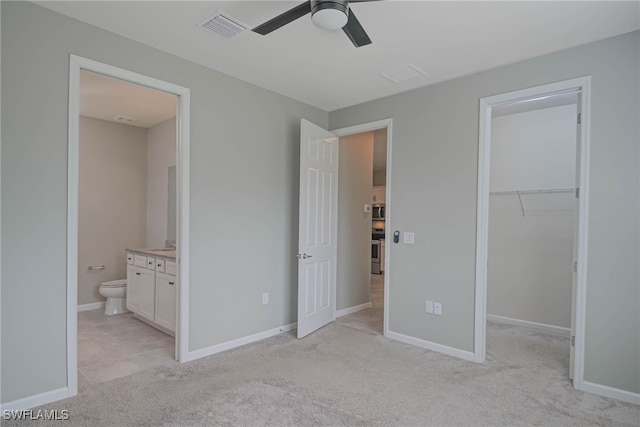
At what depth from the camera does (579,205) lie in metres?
2.68

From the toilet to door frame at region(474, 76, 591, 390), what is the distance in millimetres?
4231

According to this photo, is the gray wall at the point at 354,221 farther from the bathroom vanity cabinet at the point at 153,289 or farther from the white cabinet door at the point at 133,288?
the white cabinet door at the point at 133,288

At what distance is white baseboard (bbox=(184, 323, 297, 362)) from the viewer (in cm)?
311

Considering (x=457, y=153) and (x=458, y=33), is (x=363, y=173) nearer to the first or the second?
(x=457, y=153)

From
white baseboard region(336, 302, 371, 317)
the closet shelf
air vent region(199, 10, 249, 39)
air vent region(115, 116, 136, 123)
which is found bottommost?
white baseboard region(336, 302, 371, 317)

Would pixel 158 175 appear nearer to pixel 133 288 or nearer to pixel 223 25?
pixel 133 288

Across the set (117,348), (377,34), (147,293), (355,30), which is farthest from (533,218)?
(117,348)

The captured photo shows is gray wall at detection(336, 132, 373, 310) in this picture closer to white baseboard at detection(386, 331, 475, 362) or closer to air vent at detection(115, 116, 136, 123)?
white baseboard at detection(386, 331, 475, 362)

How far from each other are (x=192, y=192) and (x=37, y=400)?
1.77m

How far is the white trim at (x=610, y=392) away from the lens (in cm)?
246

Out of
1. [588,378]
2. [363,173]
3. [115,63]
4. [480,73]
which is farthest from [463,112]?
[115,63]

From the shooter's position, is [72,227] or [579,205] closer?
[72,227]


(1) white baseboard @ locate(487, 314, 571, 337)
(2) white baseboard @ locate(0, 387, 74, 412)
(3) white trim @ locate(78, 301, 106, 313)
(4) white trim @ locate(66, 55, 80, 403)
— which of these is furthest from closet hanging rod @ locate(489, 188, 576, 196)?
(3) white trim @ locate(78, 301, 106, 313)

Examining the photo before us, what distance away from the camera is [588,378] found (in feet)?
8.64
